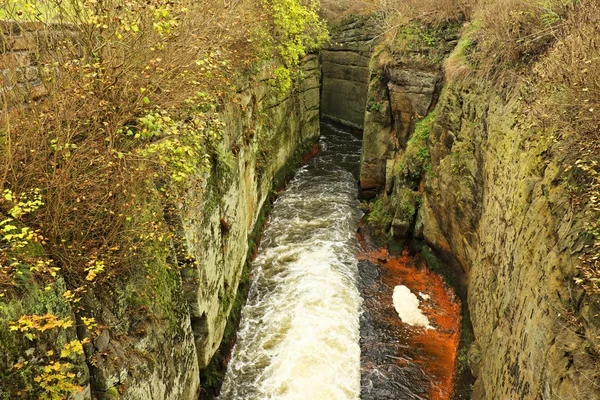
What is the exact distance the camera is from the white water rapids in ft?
32.6

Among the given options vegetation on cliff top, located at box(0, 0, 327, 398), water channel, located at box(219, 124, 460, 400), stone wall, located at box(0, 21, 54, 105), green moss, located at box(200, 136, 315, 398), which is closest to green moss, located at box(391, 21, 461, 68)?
water channel, located at box(219, 124, 460, 400)

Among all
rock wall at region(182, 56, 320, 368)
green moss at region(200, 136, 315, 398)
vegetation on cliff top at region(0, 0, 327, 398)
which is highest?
vegetation on cliff top at region(0, 0, 327, 398)

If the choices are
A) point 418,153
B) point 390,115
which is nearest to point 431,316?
point 418,153

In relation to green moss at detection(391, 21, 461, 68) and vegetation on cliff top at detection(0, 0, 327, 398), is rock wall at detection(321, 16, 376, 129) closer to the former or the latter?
green moss at detection(391, 21, 461, 68)

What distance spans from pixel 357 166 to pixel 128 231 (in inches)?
761

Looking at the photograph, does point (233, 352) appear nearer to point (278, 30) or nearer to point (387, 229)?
point (387, 229)

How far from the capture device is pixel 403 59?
677 inches

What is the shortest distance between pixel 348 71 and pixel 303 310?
868 inches

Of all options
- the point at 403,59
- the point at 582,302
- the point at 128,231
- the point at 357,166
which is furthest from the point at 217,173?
the point at 357,166

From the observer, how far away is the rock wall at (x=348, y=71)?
2859 cm

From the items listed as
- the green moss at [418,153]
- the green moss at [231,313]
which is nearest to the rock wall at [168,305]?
the green moss at [231,313]

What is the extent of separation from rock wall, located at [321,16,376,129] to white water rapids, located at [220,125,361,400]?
12130 mm

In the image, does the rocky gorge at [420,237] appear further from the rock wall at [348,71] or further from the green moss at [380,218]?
the rock wall at [348,71]

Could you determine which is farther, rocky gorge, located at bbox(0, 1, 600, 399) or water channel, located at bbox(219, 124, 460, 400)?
water channel, located at bbox(219, 124, 460, 400)
